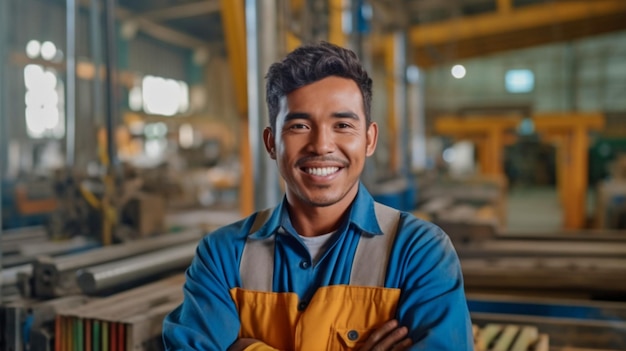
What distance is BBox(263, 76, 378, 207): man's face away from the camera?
4.20 feet

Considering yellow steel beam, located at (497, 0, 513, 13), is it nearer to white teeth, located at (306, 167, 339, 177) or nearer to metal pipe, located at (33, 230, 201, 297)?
metal pipe, located at (33, 230, 201, 297)

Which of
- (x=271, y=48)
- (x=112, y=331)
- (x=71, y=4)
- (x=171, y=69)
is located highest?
(x=171, y=69)

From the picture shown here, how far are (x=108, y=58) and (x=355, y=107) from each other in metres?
2.46

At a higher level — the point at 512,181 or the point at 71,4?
the point at 71,4

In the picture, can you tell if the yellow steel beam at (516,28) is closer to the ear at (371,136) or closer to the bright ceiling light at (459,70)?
the bright ceiling light at (459,70)

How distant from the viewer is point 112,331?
181 cm

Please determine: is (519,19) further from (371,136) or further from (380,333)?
(380,333)

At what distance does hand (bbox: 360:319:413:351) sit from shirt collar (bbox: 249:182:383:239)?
0.23 m

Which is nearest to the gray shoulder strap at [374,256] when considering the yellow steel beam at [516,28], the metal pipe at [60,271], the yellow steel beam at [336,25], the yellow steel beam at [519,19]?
the metal pipe at [60,271]

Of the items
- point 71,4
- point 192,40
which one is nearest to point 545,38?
point 71,4

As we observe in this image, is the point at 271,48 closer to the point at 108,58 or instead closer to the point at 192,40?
the point at 108,58

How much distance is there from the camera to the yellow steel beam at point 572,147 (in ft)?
24.4

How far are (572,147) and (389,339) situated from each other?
7.37 meters

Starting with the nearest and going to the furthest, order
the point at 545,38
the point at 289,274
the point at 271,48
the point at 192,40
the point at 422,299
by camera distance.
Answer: the point at 422,299 < the point at 289,274 < the point at 271,48 < the point at 545,38 < the point at 192,40
